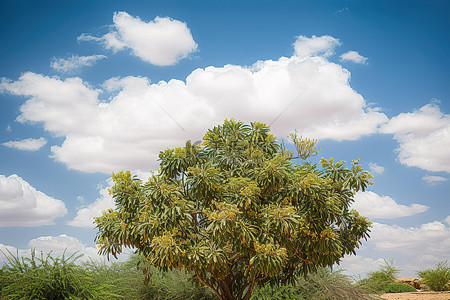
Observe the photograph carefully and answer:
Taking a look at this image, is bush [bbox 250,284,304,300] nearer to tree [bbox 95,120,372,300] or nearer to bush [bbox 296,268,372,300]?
bush [bbox 296,268,372,300]

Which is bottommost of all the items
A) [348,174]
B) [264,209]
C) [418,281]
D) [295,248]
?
[418,281]

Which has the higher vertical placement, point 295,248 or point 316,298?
point 295,248

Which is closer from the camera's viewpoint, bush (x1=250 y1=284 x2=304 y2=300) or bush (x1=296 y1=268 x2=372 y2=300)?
bush (x1=250 y1=284 x2=304 y2=300)

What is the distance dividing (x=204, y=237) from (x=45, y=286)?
190 inches

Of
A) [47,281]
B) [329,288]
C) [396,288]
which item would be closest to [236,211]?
[47,281]

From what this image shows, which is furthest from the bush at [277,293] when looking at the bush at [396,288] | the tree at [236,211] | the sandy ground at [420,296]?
the bush at [396,288]

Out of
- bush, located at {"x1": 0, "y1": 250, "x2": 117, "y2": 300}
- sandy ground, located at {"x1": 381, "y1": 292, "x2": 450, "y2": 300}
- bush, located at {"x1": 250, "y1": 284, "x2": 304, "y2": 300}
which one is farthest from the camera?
sandy ground, located at {"x1": 381, "y1": 292, "x2": 450, "y2": 300}

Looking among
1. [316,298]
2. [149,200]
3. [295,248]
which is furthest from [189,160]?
[316,298]

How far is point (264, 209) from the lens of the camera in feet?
42.5

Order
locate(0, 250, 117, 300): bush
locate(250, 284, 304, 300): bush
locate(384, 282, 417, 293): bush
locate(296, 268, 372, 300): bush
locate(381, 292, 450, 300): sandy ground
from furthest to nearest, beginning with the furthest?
locate(384, 282, 417, 293): bush
locate(381, 292, 450, 300): sandy ground
locate(296, 268, 372, 300): bush
locate(250, 284, 304, 300): bush
locate(0, 250, 117, 300): bush

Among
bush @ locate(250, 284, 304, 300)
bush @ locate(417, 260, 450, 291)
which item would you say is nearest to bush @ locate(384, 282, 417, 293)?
bush @ locate(417, 260, 450, 291)

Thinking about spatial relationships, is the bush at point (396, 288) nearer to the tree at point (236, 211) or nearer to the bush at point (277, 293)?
the bush at point (277, 293)

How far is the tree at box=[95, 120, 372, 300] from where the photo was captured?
12.4m

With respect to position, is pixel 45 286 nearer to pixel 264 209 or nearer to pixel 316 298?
pixel 264 209
